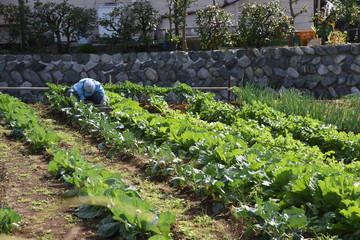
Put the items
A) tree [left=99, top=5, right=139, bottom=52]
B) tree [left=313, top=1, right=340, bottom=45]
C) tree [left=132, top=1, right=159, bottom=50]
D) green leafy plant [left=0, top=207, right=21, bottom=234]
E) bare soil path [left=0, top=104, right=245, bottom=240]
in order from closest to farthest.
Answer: green leafy plant [left=0, top=207, right=21, bottom=234] < bare soil path [left=0, top=104, right=245, bottom=240] < tree [left=313, top=1, right=340, bottom=45] < tree [left=99, top=5, right=139, bottom=52] < tree [left=132, top=1, right=159, bottom=50]

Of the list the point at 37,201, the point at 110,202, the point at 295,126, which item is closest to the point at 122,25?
the point at 295,126

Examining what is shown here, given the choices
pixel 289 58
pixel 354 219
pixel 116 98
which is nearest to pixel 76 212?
pixel 354 219

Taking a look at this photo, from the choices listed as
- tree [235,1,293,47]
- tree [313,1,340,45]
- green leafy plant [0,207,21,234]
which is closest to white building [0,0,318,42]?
tree [313,1,340,45]

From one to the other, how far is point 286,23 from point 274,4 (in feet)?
2.16

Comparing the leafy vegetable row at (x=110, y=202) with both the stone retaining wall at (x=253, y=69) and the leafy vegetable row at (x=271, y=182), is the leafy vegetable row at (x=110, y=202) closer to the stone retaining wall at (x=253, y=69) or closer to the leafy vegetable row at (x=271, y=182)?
the leafy vegetable row at (x=271, y=182)

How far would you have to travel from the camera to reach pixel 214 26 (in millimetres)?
17000

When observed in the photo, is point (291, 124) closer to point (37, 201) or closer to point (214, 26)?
point (37, 201)

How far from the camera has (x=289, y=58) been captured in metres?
16.8

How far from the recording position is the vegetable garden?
4242 millimetres

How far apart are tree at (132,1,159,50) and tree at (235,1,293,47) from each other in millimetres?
2675

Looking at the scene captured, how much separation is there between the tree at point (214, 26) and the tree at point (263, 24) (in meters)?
0.45

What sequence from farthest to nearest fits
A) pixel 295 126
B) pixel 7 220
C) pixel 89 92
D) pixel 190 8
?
pixel 190 8, pixel 89 92, pixel 295 126, pixel 7 220

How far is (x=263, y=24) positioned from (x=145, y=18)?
3.56m

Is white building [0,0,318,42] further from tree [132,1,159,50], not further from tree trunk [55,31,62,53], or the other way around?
tree trunk [55,31,62,53]
